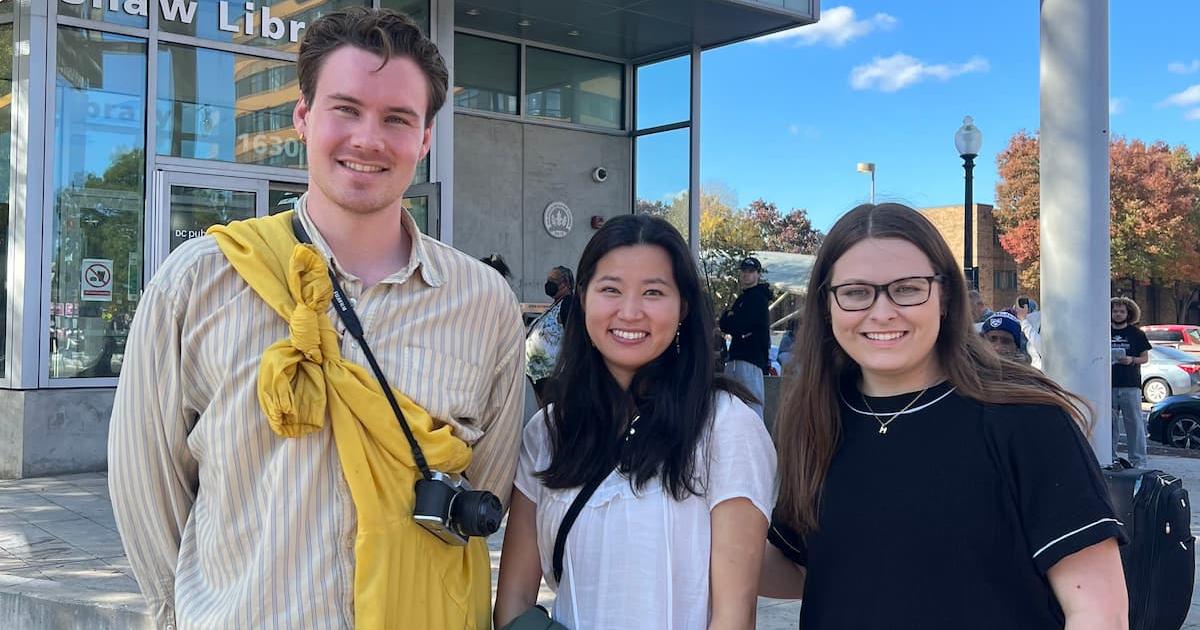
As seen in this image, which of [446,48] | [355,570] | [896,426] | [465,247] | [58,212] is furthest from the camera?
[465,247]

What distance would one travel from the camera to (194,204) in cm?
937

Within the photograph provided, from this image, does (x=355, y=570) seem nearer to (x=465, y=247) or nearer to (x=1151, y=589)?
(x=1151, y=589)

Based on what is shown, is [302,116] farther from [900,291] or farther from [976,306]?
[976,306]

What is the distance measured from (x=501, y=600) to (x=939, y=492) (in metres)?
1.06

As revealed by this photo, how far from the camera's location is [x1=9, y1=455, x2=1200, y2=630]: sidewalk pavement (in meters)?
4.69

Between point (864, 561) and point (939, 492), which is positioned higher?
point (939, 492)

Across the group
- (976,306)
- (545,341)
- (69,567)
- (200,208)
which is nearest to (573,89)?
(200,208)

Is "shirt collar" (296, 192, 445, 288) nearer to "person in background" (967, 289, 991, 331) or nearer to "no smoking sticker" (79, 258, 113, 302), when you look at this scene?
"person in background" (967, 289, 991, 331)

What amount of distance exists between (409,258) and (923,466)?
1.22 meters

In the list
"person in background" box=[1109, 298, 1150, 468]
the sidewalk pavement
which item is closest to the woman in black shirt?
the sidewalk pavement

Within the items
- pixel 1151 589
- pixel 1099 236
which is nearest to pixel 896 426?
pixel 1151 589

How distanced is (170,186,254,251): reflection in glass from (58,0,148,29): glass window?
152cm

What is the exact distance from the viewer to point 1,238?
8.80m

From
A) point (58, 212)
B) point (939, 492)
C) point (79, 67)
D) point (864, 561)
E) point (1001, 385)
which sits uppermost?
point (79, 67)
